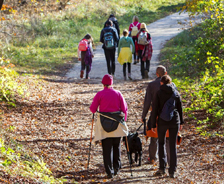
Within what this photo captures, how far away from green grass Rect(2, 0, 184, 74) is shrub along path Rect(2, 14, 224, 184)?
92.9 inches

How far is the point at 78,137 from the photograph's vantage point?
895 centimetres

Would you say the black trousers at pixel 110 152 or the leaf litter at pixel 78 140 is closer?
the black trousers at pixel 110 152

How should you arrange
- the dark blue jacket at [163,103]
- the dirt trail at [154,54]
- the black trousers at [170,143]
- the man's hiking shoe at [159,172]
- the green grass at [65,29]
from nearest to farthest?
the dark blue jacket at [163,103]
the black trousers at [170,143]
the man's hiking shoe at [159,172]
the dirt trail at [154,54]
the green grass at [65,29]

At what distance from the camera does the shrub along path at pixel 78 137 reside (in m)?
6.75

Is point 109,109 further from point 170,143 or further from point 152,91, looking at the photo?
point 170,143

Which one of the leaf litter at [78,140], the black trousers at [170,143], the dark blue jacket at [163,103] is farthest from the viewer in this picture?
the leaf litter at [78,140]

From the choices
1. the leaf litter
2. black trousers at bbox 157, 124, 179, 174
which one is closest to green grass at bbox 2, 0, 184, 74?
the leaf litter

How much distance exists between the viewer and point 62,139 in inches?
340

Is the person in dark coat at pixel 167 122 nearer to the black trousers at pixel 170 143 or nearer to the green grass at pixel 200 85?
the black trousers at pixel 170 143

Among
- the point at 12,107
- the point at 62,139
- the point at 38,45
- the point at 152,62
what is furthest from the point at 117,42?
the point at 38,45

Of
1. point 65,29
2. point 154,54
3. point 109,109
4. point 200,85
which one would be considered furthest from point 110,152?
point 65,29

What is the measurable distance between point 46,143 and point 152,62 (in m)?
10.4

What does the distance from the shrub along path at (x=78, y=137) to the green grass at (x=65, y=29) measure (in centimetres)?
236


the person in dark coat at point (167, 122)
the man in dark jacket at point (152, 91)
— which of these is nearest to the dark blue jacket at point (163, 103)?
the person in dark coat at point (167, 122)
